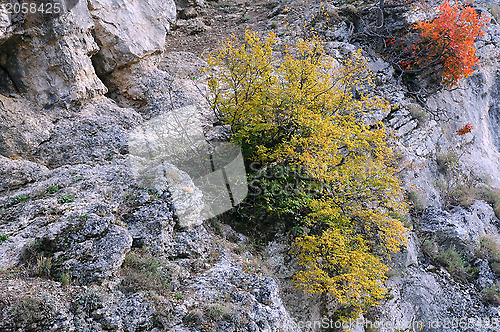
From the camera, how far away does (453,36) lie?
500 inches

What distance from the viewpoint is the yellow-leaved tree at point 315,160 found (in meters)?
6.59

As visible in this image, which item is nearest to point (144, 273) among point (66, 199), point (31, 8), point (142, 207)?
point (142, 207)

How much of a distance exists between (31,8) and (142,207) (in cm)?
498

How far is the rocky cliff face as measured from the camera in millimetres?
4559

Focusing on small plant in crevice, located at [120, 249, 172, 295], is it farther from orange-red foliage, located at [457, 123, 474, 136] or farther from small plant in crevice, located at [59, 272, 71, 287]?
orange-red foliage, located at [457, 123, 474, 136]

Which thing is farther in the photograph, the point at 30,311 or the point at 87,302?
the point at 87,302

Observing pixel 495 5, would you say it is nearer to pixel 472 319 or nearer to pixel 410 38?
pixel 410 38

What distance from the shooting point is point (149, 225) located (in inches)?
222

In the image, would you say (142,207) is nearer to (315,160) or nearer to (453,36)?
(315,160)

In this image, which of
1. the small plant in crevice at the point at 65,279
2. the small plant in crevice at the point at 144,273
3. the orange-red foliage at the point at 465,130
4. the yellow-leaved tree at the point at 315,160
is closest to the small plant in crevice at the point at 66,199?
the small plant in crevice at the point at 144,273

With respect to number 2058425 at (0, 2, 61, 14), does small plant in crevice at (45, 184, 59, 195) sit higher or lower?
lower

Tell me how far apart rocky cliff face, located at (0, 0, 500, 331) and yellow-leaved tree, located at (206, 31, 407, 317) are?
104 cm

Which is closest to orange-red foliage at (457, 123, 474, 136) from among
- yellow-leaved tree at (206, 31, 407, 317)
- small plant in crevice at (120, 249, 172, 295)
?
yellow-leaved tree at (206, 31, 407, 317)

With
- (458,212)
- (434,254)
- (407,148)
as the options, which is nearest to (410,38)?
(407,148)
